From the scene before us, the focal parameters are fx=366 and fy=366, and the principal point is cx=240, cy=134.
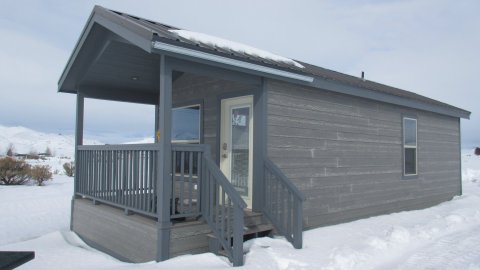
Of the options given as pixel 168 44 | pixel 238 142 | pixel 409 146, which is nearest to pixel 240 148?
pixel 238 142

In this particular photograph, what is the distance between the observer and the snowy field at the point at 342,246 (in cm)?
441

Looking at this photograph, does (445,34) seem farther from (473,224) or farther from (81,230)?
(81,230)

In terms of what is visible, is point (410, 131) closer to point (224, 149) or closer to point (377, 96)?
point (377, 96)

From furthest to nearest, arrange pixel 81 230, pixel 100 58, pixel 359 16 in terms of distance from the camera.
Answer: pixel 359 16, pixel 81 230, pixel 100 58

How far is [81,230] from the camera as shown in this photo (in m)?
6.77

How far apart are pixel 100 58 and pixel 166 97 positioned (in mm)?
2345

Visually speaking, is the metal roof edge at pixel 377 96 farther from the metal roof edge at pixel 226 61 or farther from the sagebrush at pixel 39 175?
the sagebrush at pixel 39 175

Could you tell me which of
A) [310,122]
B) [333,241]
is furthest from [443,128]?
[333,241]

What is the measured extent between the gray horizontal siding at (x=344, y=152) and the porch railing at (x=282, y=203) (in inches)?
13.3

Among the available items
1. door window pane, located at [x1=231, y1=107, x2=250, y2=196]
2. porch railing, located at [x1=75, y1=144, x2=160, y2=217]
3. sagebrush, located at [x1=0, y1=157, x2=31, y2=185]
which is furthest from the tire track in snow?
sagebrush, located at [x1=0, y1=157, x2=31, y2=185]

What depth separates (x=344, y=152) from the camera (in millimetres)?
7078

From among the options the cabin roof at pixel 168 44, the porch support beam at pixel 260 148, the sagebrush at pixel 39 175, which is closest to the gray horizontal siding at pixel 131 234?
the porch support beam at pixel 260 148

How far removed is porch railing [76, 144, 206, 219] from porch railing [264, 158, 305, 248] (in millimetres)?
1132

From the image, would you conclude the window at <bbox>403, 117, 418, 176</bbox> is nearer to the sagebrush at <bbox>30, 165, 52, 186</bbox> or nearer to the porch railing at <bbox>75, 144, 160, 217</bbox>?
the porch railing at <bbox>75, 144, 160, 217</bbox>
